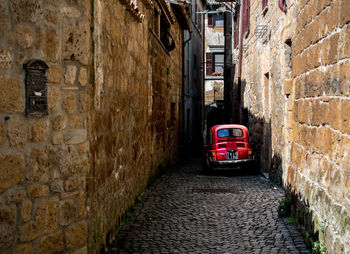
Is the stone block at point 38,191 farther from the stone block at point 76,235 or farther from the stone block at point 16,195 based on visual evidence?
the stone block at point 76,235

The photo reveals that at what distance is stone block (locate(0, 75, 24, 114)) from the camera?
3240 millimetres

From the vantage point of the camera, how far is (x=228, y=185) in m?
9.56

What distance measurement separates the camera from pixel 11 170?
3.31 meters

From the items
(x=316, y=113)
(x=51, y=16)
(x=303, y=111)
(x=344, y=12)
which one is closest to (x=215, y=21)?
(x=303, y=111)

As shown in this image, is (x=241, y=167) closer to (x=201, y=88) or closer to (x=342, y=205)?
(x=342, y=205)

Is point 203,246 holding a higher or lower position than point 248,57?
lower

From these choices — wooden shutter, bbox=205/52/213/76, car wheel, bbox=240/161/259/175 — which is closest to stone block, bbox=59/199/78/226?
car wheel, bbox=240/161/259/175

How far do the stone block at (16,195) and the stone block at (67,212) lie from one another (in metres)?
0.39

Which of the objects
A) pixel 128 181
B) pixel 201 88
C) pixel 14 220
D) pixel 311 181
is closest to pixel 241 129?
pixel 128 181

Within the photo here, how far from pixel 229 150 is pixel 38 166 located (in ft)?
27.4

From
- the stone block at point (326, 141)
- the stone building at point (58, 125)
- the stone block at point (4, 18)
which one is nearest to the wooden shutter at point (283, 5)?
the stone building at point (58, 125)

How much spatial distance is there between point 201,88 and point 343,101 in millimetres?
23866

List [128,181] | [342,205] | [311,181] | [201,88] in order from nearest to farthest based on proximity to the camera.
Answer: [342,205]
[311,181]
[128,181]
[201,88]

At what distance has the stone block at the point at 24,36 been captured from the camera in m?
3.35
